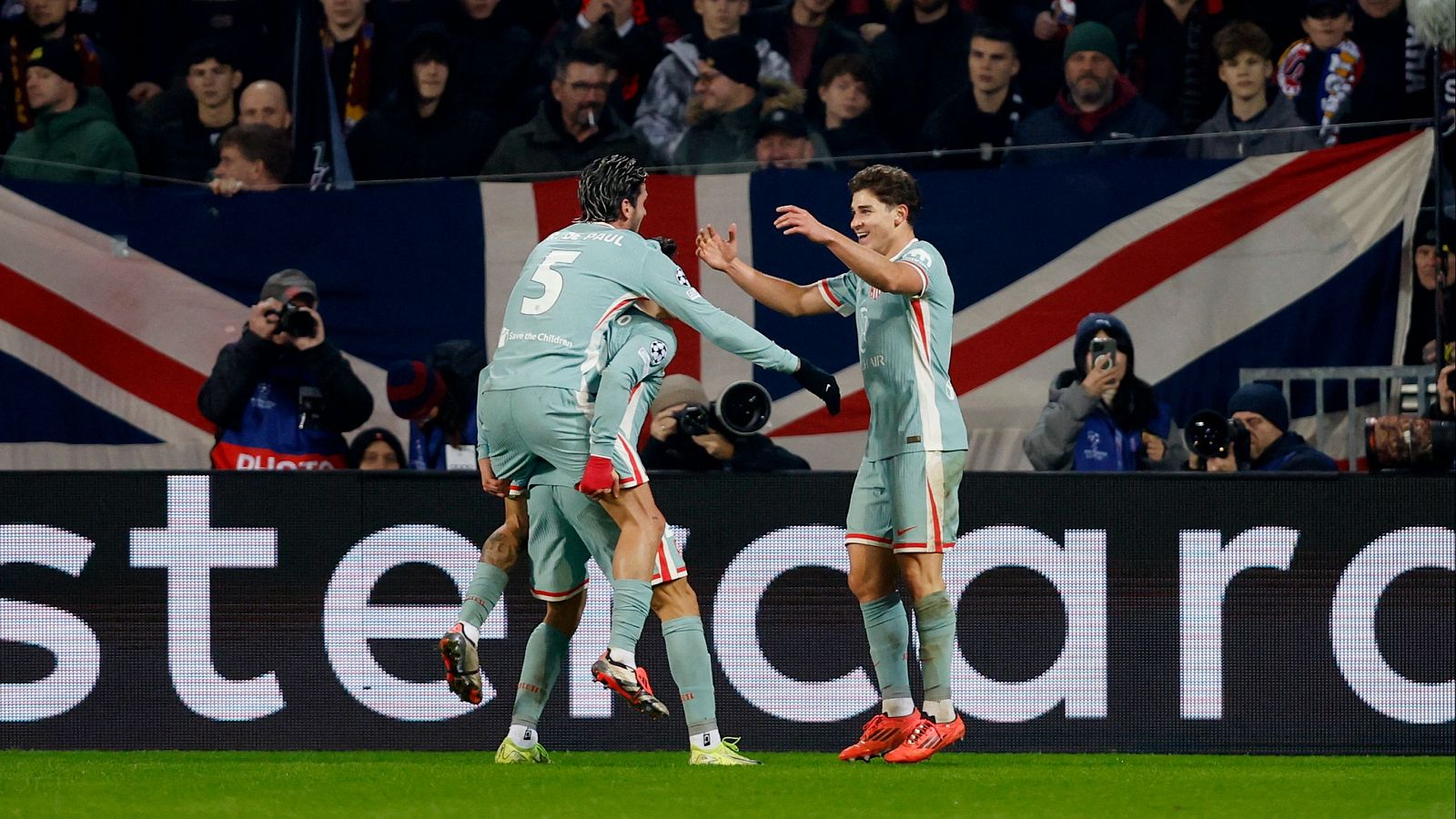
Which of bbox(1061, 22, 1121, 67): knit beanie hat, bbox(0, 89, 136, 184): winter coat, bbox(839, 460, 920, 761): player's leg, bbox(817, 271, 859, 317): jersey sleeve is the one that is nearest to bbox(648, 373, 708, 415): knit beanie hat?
bbox(817, 271, 859, 317): jersey sleeve

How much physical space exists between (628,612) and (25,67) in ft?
22.5

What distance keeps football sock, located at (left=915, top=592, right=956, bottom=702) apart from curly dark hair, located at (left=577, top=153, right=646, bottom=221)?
5.46 ft

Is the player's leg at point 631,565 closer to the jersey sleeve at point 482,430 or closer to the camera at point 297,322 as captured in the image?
the jersey sleeve at point 482,430

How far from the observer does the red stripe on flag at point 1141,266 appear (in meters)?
9.00

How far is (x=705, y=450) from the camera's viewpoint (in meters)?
7.80

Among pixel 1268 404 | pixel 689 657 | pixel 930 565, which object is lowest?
pixel 689 657

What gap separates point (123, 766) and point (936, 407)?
3.08 m

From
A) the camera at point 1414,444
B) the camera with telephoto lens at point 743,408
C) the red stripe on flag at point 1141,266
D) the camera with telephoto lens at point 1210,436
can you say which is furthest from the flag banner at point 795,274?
the camera with telephoto lens at point 743,408

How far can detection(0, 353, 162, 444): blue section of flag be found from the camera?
31.2 ft

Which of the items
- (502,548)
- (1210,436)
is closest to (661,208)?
(1210,436)

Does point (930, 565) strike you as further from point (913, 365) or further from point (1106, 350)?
point (1106, 350)

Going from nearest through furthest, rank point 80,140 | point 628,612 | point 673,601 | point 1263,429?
point 628,612 → point 673,601 → point 1263,429 → point 80,140

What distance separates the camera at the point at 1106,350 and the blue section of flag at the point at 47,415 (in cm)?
461

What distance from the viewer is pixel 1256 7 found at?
1055 cm
